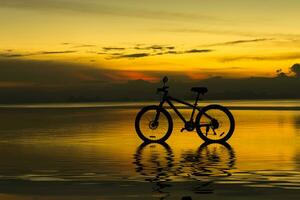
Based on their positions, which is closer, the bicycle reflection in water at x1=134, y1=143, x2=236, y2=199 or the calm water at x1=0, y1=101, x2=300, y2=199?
the calm water at x1=0, y1=101, x2=300, y2=199

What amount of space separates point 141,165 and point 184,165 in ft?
2.61

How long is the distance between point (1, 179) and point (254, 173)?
408 cm

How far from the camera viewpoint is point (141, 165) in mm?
13008

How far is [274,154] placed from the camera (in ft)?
49.5

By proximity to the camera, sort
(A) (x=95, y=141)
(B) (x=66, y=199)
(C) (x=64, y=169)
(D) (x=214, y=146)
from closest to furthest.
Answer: (B) (x=66, y=199) → (C) (x=64, y=169) → (D) (x=214, y=146) → (A) (x=95, y=141)

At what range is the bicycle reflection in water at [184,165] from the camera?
10422mm

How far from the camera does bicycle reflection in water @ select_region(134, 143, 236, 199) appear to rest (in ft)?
34.2

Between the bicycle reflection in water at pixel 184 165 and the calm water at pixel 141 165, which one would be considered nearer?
the calm water at pixel 141 165

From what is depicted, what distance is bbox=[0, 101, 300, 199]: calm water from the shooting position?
9797 mm

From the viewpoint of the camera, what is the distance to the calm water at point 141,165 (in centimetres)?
980

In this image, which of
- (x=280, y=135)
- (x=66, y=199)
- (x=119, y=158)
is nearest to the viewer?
(x=66, y=199)

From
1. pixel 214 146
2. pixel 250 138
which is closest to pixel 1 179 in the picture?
pixel 214 146

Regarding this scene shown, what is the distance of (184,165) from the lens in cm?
1296

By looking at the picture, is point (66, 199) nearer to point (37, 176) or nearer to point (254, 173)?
point (37, 176)
